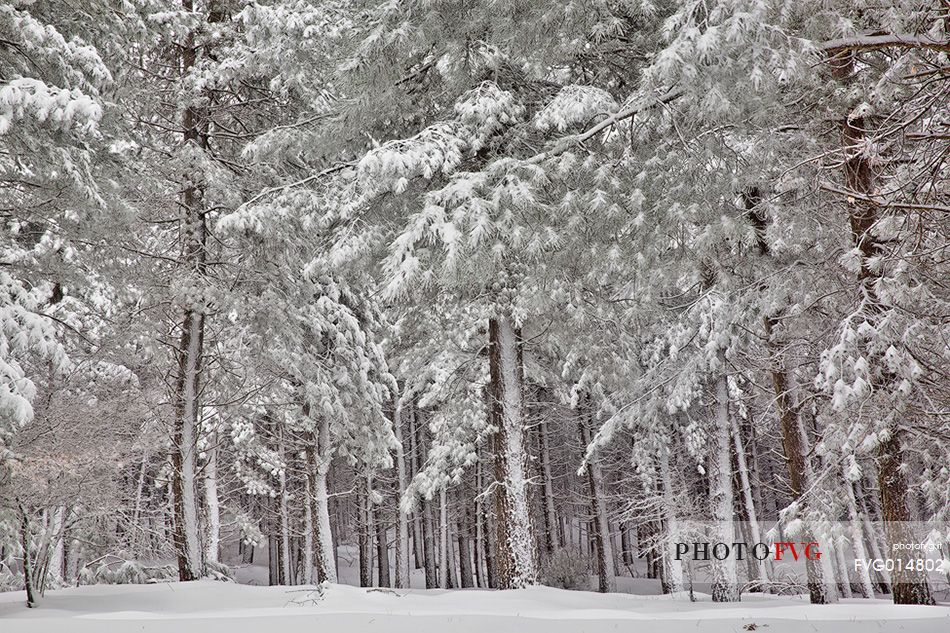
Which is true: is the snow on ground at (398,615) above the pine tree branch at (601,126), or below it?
below

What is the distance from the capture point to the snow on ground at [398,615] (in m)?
5.75

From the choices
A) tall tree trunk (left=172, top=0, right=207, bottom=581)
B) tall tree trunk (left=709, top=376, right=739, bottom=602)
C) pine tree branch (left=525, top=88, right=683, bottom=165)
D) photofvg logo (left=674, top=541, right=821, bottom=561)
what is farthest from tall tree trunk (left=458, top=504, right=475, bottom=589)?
pine tree branch (left=525, top=88, right=683, bottom=165)

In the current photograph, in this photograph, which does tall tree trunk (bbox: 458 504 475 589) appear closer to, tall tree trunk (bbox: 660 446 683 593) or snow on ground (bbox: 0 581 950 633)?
tall tree trunk (bbox: 660 446 683 593)

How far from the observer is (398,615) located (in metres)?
6.41

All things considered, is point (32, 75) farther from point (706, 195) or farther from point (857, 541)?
point (857, 541)

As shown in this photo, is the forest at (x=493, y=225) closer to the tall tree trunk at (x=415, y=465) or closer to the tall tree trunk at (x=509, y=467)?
the tall tree trunk at (x=509, y=467)

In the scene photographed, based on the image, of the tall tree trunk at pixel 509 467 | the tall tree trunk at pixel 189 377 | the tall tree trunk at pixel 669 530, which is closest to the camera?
the tall tree trunk at pixel 509 467

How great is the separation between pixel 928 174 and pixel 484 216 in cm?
370

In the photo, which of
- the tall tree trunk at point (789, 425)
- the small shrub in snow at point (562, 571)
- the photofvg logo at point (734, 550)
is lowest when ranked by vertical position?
the small shrub in snow at point (562, 571)

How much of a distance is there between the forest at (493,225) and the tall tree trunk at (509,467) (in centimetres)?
4

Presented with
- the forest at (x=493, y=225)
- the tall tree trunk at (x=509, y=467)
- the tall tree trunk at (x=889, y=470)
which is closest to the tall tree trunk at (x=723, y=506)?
the forest at (x=493, y=225)

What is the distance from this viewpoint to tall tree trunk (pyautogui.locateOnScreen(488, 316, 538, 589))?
873cm

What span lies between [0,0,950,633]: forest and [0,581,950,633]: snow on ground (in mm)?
708

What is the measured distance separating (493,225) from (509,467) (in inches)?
146
